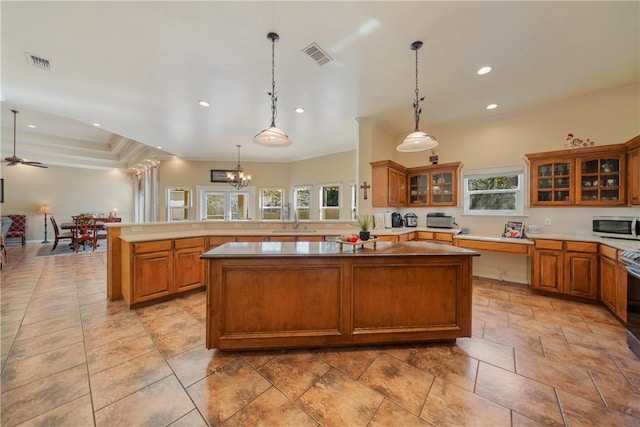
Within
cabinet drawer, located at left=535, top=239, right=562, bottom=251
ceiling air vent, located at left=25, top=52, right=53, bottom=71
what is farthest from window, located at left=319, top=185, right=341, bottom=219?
ceiling air vent, located at left=25, top=52, right=53, bottom=71

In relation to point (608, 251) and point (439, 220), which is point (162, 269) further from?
point (608, 251)

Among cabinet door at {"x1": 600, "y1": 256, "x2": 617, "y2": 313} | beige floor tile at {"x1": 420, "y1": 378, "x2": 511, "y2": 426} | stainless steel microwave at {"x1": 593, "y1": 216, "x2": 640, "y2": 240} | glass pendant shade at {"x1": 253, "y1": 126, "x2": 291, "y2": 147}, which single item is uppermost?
glass pendant shade at {"x1": 253, "y1": 126, "x2": 291, "y2": 147}

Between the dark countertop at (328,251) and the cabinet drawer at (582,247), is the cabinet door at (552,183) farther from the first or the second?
the dark countertop at (328,251)

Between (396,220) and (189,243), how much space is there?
390 cm

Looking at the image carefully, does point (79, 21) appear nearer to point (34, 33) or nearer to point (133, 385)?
point (34, 33)

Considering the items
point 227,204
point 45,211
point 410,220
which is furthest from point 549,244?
point 45,211

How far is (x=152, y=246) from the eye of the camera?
123 inches

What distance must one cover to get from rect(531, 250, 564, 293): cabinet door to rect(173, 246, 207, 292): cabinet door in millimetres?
4996

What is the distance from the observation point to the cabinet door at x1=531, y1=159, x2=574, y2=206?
3.64m

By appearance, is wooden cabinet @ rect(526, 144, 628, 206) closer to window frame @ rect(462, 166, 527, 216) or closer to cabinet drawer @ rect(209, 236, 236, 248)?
window frame @ rect(462, 166, 527, 216)

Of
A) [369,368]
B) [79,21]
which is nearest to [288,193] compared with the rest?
[79,21]

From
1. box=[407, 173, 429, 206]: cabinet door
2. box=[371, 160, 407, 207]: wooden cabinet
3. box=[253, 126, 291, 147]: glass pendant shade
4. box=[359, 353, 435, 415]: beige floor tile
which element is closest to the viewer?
box=[359, 353, 435, 415]: beige floor tile

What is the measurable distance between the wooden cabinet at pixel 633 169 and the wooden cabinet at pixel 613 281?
0.84 m

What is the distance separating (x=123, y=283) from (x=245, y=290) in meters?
2.44
